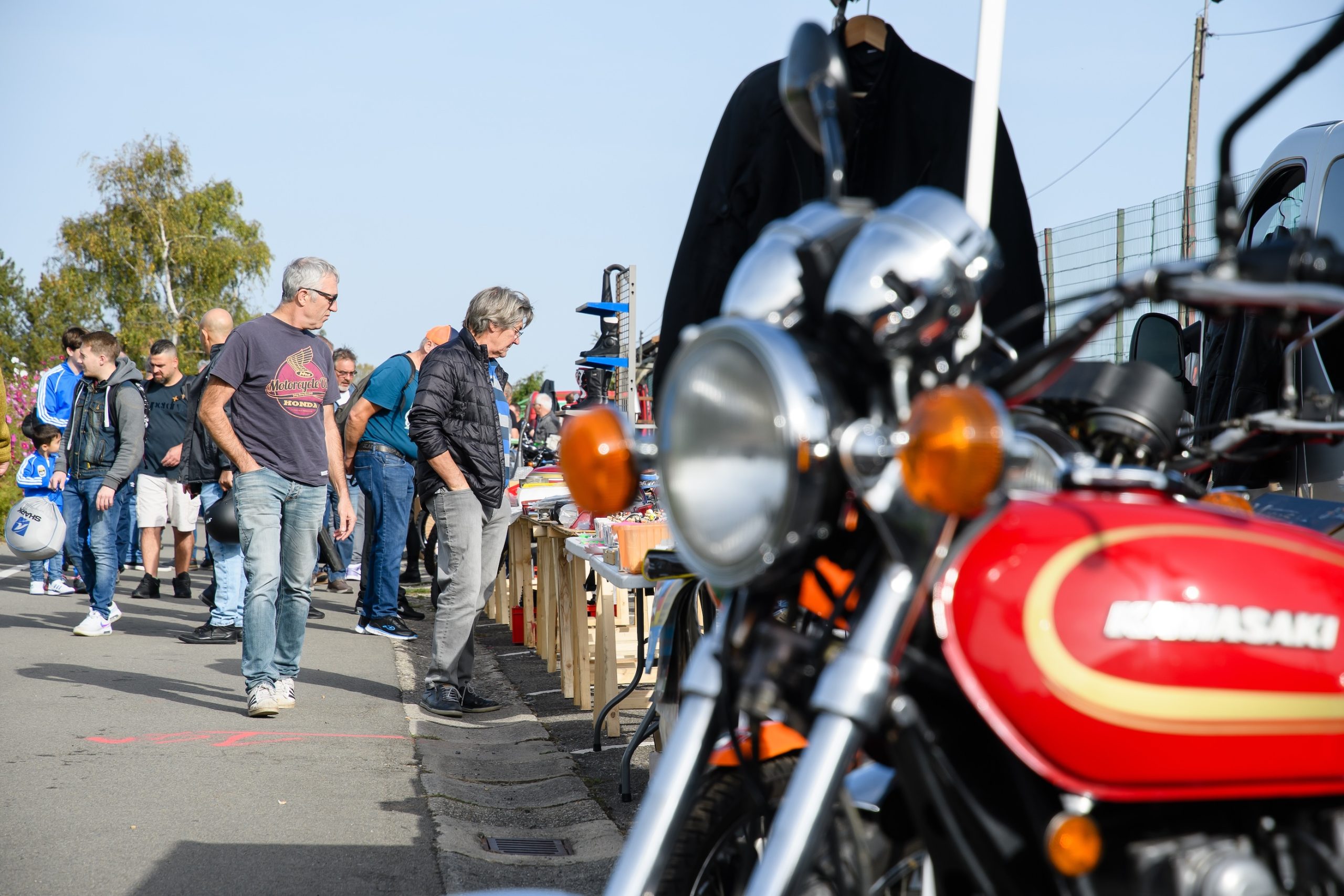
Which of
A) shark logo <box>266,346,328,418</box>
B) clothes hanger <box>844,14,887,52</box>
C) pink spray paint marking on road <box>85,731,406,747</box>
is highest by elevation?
clothes hanger <box>844,14,887,52</box>

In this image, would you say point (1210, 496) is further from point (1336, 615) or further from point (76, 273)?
point (76, 273)

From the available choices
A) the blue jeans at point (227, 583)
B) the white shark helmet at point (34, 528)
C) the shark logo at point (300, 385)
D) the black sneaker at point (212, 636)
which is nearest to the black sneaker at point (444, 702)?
the shark logo at point (300, 385)

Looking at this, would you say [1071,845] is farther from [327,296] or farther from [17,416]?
[17,416]

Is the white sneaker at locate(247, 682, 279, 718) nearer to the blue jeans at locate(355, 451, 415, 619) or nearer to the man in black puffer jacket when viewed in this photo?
the man in black puffer jacket

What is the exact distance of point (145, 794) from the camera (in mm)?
4355

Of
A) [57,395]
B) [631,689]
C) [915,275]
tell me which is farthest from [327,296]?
[57,395]

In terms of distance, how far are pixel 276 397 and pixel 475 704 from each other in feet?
5.94

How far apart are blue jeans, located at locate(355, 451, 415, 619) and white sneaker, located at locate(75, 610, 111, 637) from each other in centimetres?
170

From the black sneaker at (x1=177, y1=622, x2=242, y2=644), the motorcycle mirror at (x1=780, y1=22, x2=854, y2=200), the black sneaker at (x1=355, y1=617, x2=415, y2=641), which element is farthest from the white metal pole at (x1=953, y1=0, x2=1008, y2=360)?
the black sneaker at (x1=355, y1=617, x2=415, y2=641)

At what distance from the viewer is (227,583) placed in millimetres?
8289

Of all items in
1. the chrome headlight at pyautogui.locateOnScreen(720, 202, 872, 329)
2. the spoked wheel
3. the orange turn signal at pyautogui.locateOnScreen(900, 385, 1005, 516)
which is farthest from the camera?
the spoked wheel

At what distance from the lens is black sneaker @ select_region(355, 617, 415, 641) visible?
28.6ft

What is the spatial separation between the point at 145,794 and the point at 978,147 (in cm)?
371

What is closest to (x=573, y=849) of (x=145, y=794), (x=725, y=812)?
(x=145, y=794)
